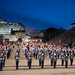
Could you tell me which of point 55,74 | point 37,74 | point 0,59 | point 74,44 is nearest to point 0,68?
point 0,59

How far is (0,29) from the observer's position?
216 ft

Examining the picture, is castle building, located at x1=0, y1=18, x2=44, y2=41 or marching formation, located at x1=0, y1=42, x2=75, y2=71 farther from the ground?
castle building, located at x1=0, y1=18, x2=44, y2=41

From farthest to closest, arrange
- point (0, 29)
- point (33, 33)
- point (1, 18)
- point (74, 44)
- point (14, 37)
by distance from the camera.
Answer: point (1, 18) < point (0, 29) < point (33, 33) < point (14, 37) < point (74, 44)

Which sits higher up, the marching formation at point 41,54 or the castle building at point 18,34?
the castle building at point 18,34

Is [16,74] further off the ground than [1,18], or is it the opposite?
[1,18]

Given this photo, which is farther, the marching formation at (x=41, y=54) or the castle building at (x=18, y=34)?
the castle building at (x=18, y=34)

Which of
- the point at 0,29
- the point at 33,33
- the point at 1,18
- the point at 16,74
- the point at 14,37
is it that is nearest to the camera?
the point at 16,74

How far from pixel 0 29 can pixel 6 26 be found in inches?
157

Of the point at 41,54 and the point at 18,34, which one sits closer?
the point at 41,54

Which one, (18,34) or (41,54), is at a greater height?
(18,34)

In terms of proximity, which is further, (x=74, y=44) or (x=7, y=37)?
(x=7, y=37)

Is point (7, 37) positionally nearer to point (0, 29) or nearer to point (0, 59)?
point (0, 29)

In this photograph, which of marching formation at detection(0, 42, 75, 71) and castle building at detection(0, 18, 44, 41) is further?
castle building at detection(0, 18, 44, 41)

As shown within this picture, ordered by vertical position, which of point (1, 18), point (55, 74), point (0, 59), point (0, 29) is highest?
point (1, 18)
